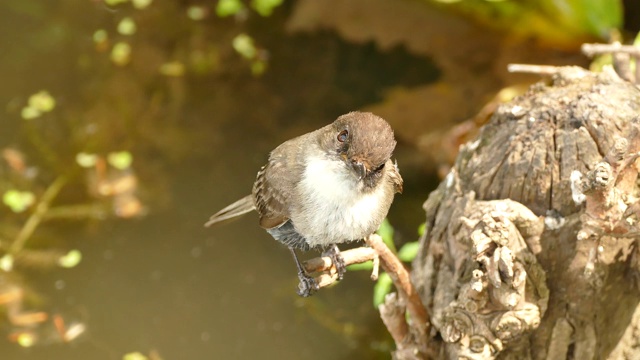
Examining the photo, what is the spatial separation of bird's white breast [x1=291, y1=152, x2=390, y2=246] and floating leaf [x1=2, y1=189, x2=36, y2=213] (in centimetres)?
244

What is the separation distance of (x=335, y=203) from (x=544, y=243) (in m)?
0.72

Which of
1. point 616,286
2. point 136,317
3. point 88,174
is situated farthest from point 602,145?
point 88,174

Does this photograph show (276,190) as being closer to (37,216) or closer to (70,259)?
(70,259)

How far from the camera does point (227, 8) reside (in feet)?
17.9

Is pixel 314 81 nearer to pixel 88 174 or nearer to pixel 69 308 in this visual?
pixel 88 174

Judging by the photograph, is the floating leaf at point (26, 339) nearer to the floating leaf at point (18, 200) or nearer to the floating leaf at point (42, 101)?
the floating leaf at point (18, 200)

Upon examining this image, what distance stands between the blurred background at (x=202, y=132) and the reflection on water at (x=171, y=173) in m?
0.01

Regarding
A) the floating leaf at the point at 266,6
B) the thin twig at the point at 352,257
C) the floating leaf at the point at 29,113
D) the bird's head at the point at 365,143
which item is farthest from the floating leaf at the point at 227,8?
the bird's head at the point at 365,143

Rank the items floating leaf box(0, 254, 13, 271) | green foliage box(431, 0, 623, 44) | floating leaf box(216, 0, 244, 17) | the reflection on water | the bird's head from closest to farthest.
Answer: the bird's head
the reflection on water
floating leaf box(0, 254, 13, 271)
green foliage box(431, 0, 623, 44)
floating leaf box(216, 0, 244, 17)

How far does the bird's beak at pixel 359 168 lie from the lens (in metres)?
2.12

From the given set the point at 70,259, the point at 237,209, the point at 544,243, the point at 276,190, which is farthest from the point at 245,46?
the point at 544,243

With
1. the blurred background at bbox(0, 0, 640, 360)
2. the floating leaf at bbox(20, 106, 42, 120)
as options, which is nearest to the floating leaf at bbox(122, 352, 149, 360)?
the blurred background at bbox(0, 0, 640, 360)

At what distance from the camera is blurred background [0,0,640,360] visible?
151 inches

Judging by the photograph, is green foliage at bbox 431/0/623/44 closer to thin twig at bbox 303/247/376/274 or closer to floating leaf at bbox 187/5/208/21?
floating leaf at bbox 187/5/208/21
